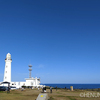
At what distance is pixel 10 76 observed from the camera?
63.4 m

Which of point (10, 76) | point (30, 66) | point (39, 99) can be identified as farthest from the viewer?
point (30, 66)

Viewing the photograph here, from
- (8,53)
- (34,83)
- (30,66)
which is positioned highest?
(8,53)

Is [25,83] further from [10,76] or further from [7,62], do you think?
[7,62]

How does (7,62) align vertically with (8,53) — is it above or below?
below

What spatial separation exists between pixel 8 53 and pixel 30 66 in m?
19.5

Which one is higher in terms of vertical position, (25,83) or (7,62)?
(7,62)

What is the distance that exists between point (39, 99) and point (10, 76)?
167ft

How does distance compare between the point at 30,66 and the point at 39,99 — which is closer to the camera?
the point at 39,99

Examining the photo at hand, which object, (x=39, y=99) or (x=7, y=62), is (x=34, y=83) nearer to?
(x=7, y=62)

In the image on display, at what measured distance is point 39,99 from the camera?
54.7 ft

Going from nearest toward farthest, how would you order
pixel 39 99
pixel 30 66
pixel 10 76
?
pixel 39 99 < pixel 10 76 < pixel 30 66

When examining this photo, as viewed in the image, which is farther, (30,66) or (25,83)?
(30,66)

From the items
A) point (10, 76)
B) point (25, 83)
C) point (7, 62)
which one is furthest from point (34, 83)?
point (7, 62)

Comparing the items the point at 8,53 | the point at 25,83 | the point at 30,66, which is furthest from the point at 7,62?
the point at 30,66
